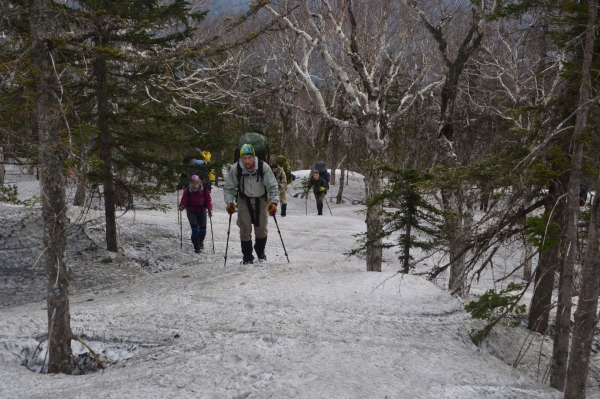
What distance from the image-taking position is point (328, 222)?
17219mm

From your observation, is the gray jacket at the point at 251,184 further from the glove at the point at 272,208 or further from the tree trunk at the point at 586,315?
the tree trunk at the point at 586,315

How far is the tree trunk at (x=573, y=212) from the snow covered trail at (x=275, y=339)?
0.71 m

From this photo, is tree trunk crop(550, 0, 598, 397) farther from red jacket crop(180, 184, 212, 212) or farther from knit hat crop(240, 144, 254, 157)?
red jacket crop(180, 184, 212, 212)

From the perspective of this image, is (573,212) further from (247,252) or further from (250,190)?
(247,252)

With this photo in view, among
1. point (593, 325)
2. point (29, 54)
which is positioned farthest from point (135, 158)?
point (593, 325)

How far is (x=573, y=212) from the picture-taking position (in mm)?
4688

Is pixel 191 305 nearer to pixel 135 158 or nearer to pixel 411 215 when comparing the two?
pixel 411 215

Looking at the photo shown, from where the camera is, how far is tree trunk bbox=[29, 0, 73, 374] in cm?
441

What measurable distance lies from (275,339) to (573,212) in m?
3.34

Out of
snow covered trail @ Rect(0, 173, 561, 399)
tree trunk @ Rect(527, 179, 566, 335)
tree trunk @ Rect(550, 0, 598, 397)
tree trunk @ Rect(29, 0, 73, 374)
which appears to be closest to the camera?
snow covered trail @ Rect(0, 173, 561, 399)

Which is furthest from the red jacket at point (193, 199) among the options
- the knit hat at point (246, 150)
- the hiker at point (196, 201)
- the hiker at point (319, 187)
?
the hiker at point (319, 187)

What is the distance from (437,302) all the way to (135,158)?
21.9ft

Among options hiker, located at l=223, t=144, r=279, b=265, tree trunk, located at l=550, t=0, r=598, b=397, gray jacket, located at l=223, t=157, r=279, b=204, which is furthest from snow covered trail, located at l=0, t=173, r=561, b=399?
gray jacket, located at l=223, t=157, r=279, b=204

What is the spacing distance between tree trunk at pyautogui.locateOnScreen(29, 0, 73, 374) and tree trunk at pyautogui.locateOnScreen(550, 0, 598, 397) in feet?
16.3
